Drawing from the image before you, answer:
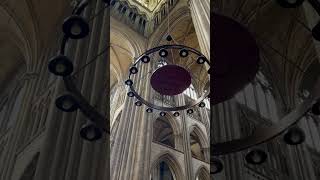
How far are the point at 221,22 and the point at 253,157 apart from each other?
4.90 feet

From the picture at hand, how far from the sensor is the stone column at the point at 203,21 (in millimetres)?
9137

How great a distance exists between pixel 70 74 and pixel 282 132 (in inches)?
87.2

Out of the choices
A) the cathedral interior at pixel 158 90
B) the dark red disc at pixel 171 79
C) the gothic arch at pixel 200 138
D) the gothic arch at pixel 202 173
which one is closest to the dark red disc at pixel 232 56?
the cathedral interior at pixel 158 90

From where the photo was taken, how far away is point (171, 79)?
608 centimetres

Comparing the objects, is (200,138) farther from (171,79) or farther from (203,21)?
(171,79)

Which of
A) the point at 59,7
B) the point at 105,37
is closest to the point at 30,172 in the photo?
the point at 105,37

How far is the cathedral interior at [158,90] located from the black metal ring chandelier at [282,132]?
12 mm

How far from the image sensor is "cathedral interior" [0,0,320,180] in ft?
13.7

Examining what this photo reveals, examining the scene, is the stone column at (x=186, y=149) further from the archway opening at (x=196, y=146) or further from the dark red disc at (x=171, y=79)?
the dark red disc at (x=171, y=79)

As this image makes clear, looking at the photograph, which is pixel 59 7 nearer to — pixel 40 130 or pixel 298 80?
pixel 40 130

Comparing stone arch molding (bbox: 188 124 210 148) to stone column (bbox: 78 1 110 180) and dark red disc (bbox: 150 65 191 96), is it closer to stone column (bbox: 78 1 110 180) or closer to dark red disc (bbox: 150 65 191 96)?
stone column (bbox: 78 1 110 180)

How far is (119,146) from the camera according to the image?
12336 millimetres

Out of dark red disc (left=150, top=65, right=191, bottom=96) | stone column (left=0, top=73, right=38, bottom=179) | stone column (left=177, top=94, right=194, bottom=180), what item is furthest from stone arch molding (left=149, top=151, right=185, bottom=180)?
dark red disc (left=150, top=65, right=191, bottom=96)

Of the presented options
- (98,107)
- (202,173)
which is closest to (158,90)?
(98,107)
